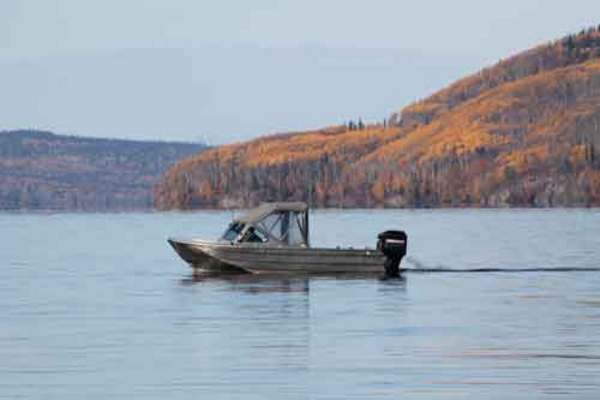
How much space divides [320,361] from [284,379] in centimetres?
397

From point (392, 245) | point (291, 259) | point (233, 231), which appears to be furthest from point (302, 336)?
point (233, 231)

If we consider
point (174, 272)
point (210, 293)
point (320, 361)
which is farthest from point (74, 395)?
point (174, 272)

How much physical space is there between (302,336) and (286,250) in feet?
100

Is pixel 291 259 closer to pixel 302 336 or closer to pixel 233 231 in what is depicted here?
pixel 233 231

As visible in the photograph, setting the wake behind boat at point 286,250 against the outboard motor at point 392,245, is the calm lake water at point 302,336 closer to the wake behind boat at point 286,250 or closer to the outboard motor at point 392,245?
the wake behind boat at point 286,250

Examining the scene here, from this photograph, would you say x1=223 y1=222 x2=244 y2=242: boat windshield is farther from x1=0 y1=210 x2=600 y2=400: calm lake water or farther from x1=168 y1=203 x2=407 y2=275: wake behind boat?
x1=0 y1=210 x2=600 y2=400: calm lake water

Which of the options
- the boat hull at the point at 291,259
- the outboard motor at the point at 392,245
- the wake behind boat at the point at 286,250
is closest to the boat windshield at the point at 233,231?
the wake behind boat at the point at 286,250

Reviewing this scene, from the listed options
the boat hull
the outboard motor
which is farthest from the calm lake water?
the outboard motor

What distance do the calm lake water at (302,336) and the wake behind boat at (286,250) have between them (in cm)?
70

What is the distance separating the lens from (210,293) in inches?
2990

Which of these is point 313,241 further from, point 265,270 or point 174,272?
point 265,270

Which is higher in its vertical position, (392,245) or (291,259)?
(392,245)

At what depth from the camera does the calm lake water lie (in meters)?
40.2

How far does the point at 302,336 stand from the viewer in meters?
53.3
